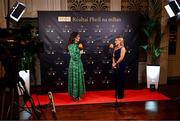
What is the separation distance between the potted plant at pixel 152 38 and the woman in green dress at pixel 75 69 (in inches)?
69.4

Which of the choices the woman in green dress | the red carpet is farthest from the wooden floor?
the woman in green dress

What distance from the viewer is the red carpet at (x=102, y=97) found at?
196 inches

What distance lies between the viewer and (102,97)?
207 inches

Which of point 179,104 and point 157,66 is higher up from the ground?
point 157,66

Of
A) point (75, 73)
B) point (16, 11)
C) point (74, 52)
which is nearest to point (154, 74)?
point (75, 73)

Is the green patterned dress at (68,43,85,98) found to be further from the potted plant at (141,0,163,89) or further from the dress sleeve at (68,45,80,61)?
the potted plant at (141,0,163,89)

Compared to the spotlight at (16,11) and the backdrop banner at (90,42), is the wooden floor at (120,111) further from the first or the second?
the spotlight at (16,11)

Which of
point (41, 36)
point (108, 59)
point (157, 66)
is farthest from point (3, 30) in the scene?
point (157, 66)

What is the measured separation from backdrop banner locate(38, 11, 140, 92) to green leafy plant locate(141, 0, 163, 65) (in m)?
0.25

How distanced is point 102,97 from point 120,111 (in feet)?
2.94

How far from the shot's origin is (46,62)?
5.46 meters

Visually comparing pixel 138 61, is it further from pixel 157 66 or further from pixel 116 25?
pixel 116 25

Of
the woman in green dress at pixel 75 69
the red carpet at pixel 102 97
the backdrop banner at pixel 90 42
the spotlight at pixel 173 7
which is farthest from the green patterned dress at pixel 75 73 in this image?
the spotlight at pixel 173 7

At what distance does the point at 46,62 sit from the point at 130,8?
95.7 inches
